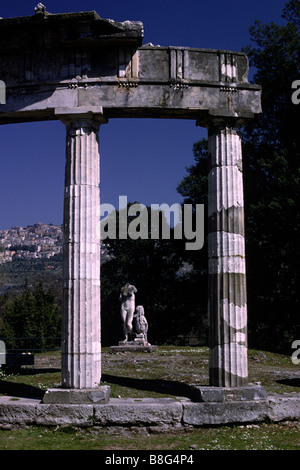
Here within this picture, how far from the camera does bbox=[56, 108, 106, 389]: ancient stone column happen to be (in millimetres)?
9648

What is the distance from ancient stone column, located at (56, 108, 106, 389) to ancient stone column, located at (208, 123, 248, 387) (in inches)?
89.0

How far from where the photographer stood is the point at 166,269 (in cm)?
3581

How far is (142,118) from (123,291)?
12.4 metres

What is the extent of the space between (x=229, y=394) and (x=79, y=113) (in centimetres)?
605

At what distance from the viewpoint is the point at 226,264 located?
10094mm

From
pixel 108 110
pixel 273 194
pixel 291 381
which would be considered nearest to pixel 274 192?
pixel 273 194

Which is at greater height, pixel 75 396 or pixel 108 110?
pixel 108 110

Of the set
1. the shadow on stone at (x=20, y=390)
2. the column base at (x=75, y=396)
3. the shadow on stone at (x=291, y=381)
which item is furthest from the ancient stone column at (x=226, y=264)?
the shadow on stone at (x=20, y=390)

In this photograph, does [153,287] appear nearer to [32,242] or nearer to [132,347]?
[132,347]

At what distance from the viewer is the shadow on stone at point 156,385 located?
10500 mm

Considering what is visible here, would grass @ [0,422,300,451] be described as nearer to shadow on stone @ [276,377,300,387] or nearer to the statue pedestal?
shadow on stone @ [276,377,300,387]

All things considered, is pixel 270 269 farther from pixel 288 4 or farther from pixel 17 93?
pixel 17 93

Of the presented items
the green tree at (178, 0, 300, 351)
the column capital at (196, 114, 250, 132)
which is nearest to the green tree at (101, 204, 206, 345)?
the green tree at (178, 0, 300, 351)
